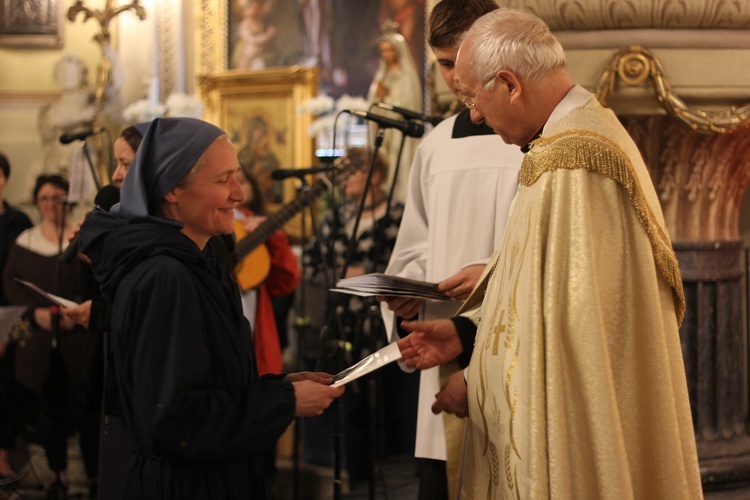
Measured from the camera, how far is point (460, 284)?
263 centimetres

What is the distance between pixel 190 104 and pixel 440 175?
4638mm

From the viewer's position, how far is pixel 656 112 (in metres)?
3.09

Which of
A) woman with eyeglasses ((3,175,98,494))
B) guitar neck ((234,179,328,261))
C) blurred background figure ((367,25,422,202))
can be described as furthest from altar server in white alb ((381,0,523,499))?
blurred background figure ((367,25,422,202))

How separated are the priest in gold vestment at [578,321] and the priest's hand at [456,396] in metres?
0.21

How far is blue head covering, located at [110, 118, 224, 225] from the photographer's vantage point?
1.98m

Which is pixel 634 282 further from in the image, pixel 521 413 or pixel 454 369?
pixel 454 369

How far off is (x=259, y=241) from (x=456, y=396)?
264 centimetres

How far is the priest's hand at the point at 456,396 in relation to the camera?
2.29 meters

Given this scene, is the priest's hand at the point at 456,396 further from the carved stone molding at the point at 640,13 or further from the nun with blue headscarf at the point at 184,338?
the carved stone molding at the point at 640,13

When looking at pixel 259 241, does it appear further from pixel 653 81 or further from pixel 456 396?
pixel 456 396

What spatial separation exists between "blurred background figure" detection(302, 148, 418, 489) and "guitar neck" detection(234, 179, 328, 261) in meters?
0.27

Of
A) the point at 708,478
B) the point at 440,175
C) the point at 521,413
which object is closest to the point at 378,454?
the point at 708,478

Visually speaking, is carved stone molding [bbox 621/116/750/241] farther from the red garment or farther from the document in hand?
the red garment

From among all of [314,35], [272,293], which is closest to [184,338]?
[272,293]
